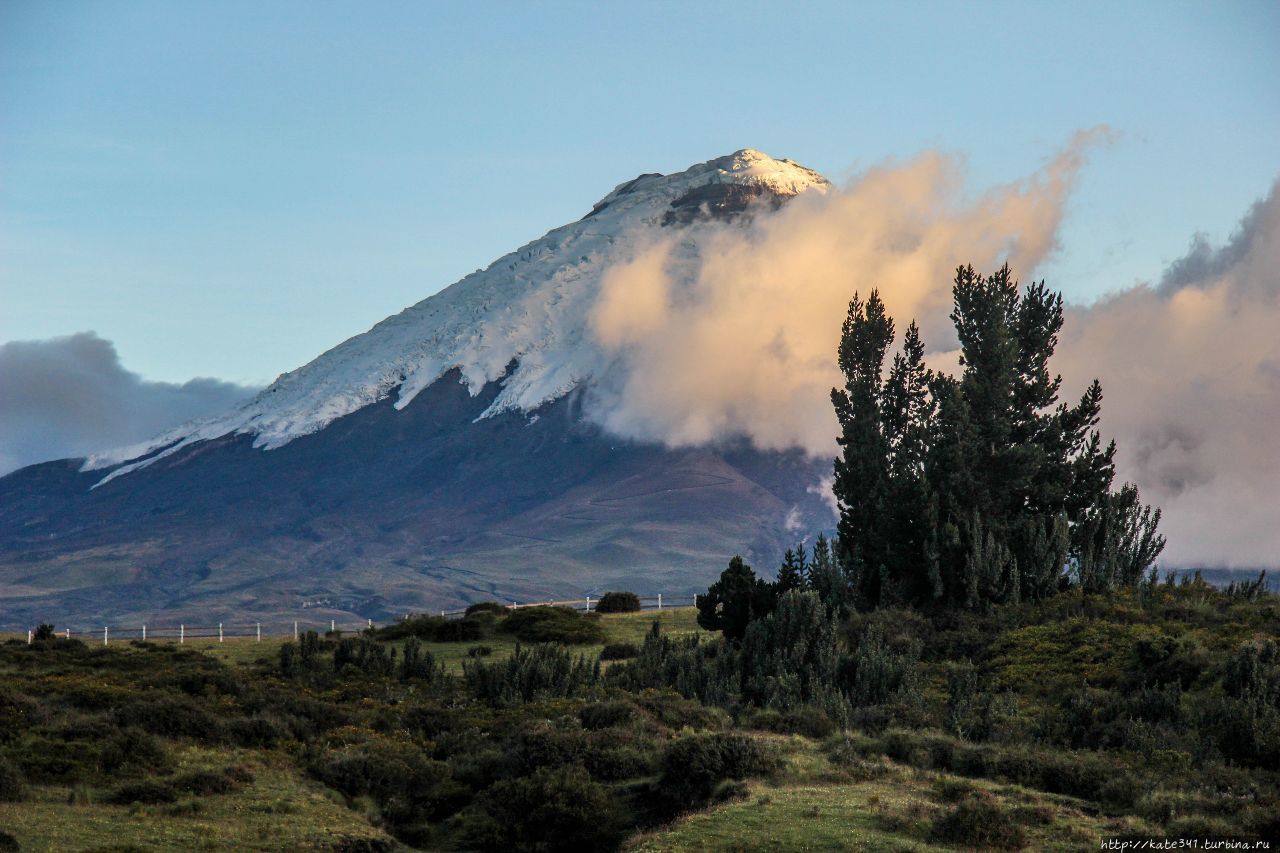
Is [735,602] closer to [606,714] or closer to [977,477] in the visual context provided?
[977,477]

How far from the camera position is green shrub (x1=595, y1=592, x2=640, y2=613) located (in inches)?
2717

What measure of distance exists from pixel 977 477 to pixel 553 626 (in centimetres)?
1735

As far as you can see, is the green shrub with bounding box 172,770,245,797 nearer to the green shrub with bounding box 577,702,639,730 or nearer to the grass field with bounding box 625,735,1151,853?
the grass field with bounding box 625,735,1151,853

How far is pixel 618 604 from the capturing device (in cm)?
6944

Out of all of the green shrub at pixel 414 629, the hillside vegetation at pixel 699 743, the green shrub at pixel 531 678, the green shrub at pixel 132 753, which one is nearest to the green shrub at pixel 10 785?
the hillside vegetation at pixel 699 743

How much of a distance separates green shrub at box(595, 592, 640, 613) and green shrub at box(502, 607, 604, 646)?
7326 millimetres

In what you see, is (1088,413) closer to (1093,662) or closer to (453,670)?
(1093,662)

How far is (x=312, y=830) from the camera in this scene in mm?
26688

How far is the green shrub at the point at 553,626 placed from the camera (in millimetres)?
55469

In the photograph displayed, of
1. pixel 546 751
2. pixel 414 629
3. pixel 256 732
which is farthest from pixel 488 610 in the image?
pixel 546 751

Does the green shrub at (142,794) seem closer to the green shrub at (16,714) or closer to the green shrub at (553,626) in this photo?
the green shrub at (16,714)

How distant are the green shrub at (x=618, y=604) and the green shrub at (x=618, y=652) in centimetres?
1568

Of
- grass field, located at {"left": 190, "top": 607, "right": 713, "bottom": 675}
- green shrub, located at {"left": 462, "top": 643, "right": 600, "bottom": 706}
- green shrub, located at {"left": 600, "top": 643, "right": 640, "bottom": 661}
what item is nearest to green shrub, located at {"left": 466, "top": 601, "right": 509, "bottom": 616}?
grass field, located at {"left": 190, "top": 607, "right": 713, "bottom": 675}

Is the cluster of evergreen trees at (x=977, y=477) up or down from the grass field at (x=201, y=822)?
up
